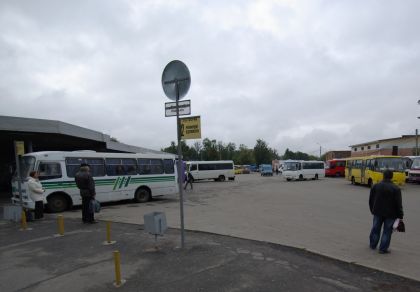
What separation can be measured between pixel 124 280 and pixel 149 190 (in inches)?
540

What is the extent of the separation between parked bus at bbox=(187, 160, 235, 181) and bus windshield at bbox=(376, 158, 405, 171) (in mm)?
20593

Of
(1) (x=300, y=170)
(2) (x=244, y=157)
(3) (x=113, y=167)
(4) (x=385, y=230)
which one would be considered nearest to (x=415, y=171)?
(1) (x=300, y=170)

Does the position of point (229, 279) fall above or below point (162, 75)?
below

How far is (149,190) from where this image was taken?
62.4 ft

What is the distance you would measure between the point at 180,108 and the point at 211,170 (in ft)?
119

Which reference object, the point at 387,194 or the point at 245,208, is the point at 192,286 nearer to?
the point at 387,194

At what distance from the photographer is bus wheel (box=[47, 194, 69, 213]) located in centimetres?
1488

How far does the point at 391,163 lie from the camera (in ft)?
84.8

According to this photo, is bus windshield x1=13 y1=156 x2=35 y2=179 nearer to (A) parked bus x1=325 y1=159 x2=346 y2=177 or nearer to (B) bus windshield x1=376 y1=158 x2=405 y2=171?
(B) bus windshield x1=376 y1=158 x2=405 y2=171

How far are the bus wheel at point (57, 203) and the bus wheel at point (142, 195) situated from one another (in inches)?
154

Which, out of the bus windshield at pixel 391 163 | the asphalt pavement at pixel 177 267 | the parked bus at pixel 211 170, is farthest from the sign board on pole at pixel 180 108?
the parked bus at pixel 211 170

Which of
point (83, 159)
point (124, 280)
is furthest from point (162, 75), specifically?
point (83, 159)

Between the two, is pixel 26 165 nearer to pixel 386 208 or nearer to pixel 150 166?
pixel 150 166

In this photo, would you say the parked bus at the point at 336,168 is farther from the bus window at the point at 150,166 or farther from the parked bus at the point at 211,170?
the bus window at the point at 150,166
